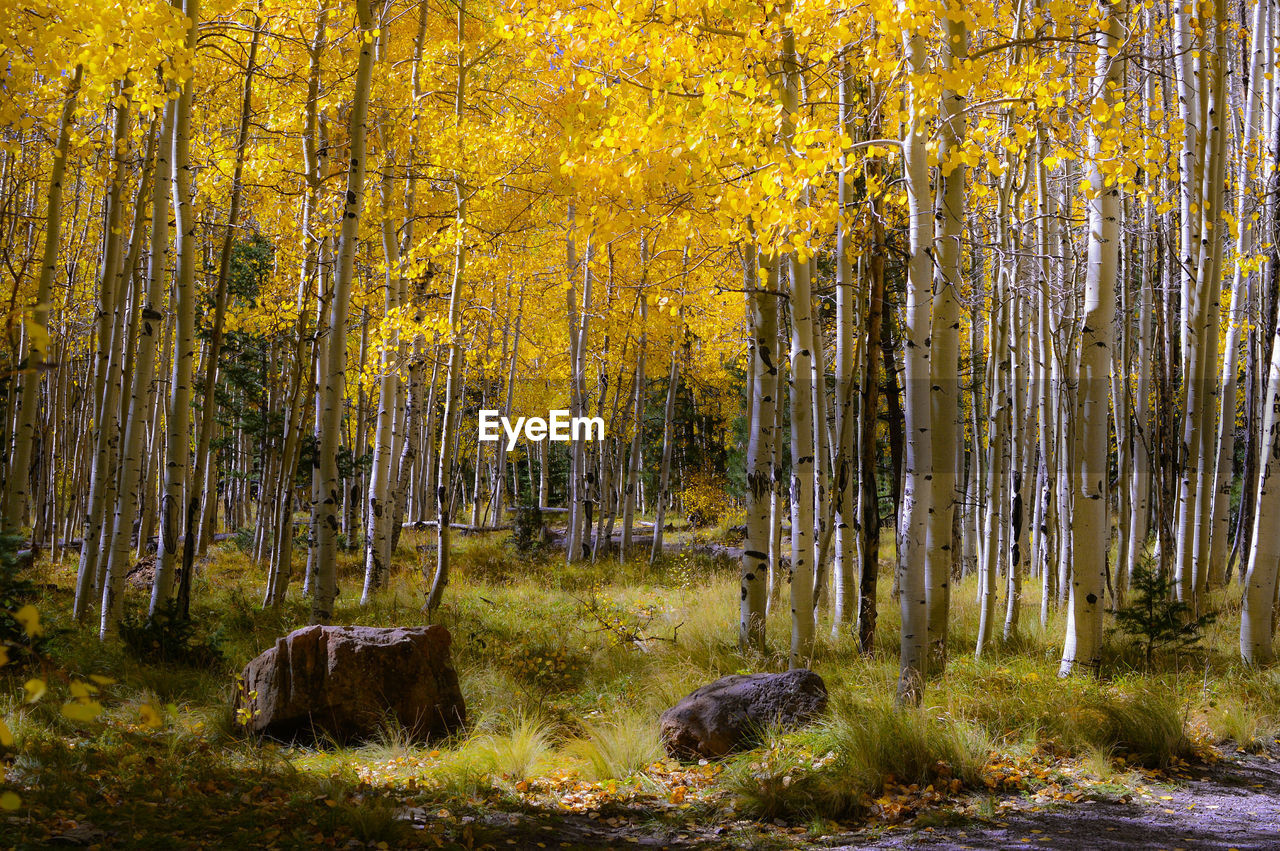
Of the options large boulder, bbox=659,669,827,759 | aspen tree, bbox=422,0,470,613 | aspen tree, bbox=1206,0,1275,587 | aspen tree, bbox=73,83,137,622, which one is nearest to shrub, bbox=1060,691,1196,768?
large boulder, bbox=659,669,827,759

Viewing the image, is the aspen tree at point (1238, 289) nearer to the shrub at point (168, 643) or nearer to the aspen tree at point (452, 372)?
the aspen tree at point (452, 372)

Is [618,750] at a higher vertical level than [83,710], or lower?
lower

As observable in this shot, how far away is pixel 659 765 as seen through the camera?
5250mm

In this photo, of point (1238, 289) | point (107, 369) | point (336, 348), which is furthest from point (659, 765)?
point (1238, 289)

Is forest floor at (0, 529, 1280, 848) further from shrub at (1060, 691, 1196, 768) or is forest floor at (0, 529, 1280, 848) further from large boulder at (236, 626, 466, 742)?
large boulder at (236, 626, 466, 742)

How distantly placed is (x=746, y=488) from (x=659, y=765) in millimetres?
Result: 3480

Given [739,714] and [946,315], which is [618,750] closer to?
[739,714]

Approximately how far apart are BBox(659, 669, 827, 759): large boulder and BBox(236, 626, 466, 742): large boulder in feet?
5.46

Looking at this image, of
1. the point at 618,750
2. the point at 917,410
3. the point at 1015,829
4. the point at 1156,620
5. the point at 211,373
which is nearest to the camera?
the point at 1015,829

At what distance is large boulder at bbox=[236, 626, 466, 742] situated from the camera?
223 inches

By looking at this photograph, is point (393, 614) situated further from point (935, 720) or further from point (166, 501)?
point (935, 720)

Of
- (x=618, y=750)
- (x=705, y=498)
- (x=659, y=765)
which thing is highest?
(x=705, y=498)

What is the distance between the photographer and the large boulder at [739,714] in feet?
17.4

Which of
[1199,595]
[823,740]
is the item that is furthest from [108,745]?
[1199,595]
